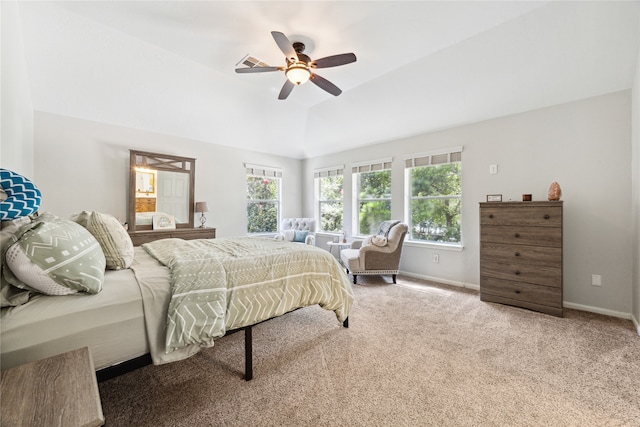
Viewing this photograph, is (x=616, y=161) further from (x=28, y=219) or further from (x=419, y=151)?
(x=28, y=219)

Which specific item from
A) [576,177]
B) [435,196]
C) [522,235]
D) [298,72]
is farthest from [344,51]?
[576,177]

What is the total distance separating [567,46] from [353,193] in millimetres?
3527

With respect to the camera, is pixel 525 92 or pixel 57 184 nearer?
pixel 525 92

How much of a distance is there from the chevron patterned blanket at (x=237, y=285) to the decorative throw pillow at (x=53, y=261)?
1.38 feet

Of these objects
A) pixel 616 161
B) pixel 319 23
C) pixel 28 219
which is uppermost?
pixel 319 23

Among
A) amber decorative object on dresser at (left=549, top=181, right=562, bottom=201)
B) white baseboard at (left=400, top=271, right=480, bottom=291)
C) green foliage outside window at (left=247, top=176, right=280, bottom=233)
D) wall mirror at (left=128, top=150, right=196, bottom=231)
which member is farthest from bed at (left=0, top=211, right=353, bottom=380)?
green foliage outside window at (left=247, top=176, right=280, bottom=233)

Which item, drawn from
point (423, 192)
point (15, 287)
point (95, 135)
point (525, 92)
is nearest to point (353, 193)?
point (423, 192)

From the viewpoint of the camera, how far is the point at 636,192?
2.58 meters

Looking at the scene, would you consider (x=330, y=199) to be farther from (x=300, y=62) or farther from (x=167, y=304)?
(x=167, y=304)

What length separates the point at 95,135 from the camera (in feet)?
12.0

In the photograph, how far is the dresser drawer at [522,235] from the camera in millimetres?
2801

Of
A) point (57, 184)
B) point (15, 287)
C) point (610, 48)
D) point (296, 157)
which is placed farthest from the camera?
point (296, 157)

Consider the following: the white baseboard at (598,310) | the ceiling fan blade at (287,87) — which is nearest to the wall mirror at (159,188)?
the ceiling fan blade at (287,87)

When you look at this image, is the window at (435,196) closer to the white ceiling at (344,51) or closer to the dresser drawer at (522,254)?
the white ceiling at (344,51)
